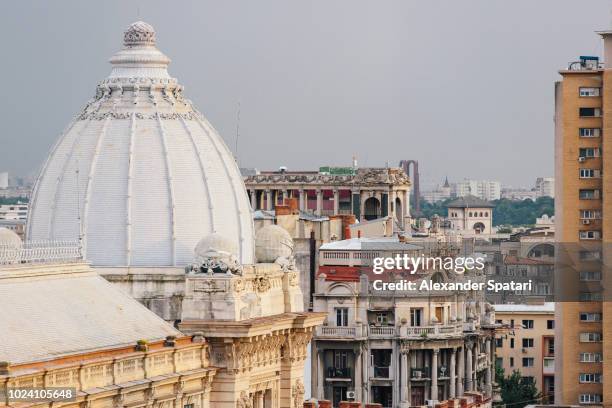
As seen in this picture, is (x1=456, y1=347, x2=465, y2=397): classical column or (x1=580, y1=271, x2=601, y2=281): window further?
(x1=580, y1=271, x2=601, y2=281): window

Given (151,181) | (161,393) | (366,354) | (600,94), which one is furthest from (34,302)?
(600,94)

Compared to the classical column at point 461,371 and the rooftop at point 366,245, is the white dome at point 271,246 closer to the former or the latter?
the classical column at point 461,371

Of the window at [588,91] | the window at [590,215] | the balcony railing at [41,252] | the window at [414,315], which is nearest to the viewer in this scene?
the balcony railing at [41,252]

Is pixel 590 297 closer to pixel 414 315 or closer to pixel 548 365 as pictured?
pixel 414 315

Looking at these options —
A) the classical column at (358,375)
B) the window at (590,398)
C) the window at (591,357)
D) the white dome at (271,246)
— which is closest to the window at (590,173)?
the window at (591,357)

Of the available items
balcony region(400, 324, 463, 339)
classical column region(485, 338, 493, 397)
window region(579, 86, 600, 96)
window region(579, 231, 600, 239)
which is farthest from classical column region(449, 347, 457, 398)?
window region(579, 86, 600, 96)

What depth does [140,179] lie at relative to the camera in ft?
336

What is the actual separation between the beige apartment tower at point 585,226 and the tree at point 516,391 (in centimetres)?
1423

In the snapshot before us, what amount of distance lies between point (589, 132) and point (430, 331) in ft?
49.9

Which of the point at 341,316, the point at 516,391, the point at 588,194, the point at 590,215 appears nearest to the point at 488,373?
the point at 590,215

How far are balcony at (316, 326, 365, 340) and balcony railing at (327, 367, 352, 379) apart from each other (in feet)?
5.70

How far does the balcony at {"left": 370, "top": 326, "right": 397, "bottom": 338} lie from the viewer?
502ft

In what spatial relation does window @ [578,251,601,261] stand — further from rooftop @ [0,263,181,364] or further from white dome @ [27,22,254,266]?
rooftop @ [0,263,181,364]

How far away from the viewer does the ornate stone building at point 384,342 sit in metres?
152
